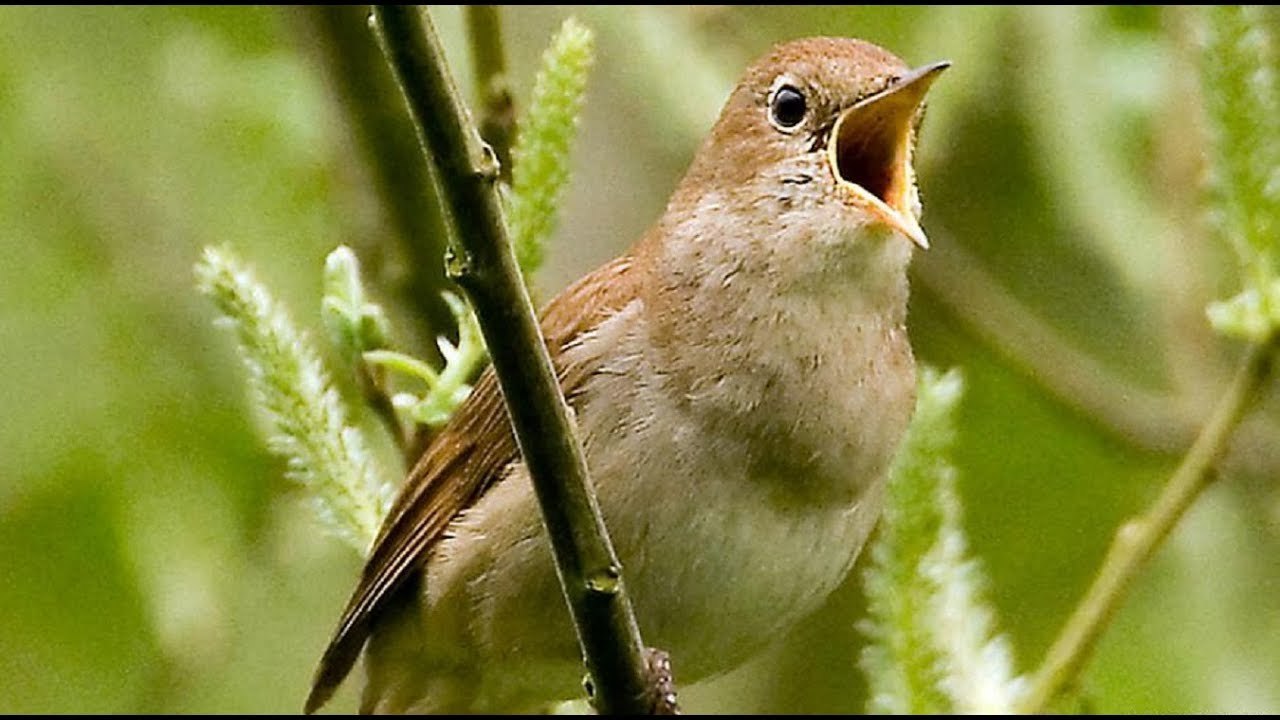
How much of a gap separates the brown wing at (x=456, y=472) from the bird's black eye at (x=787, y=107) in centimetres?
34

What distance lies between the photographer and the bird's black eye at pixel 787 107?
11.8 feet

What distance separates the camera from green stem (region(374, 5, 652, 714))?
1951 millimetres

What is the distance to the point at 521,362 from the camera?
224 cm

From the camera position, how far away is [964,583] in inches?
132

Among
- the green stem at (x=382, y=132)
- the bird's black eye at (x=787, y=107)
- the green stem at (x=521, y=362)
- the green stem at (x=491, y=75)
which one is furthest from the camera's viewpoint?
the green stem at (x=382, y=132)

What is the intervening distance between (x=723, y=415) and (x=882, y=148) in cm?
55

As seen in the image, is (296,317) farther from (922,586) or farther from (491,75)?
(922,586)

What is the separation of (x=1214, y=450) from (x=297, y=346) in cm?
139

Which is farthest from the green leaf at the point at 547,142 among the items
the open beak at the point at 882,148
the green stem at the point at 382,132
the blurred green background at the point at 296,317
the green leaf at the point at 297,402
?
the green stem at the point at 382,132

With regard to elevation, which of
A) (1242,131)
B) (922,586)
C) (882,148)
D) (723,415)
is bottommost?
(922,586)

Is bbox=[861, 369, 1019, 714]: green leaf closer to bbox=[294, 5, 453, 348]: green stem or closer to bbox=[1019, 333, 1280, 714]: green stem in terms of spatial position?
bbox=[1019, 333, 1280, 714]: green stem

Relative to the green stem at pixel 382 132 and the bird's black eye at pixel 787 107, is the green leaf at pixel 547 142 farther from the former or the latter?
the green stem at pixel 382 132

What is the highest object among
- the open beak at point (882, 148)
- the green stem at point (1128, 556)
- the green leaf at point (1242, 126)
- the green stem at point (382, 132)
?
the green leaf at point (1242, 126)

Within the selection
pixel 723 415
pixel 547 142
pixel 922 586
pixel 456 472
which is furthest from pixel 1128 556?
pixel 547 142
